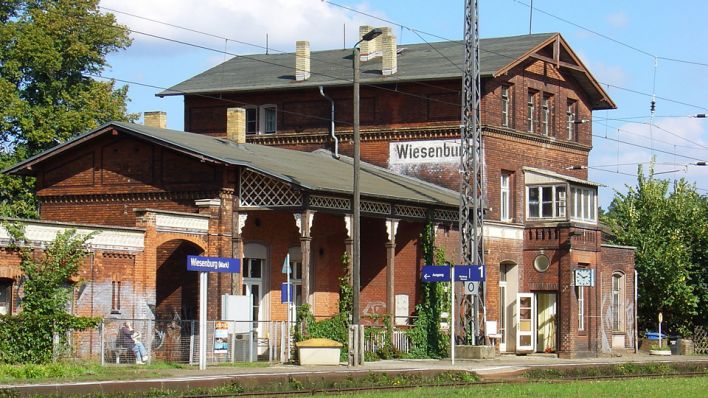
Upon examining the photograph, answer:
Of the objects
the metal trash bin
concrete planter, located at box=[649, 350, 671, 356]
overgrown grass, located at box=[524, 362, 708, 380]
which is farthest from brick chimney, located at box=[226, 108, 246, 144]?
the metal trash bin

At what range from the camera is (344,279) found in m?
41.5

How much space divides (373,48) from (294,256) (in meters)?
11.5

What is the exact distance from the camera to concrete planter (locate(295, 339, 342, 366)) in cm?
3706

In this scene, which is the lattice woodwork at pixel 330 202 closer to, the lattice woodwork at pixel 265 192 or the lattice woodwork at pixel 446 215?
the lattice woodwork at pixel 265 192

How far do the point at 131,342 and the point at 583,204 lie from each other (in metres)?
20.0

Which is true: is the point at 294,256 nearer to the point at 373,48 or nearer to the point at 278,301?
the point at 278,301

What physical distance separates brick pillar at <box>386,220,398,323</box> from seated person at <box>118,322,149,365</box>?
9.47 metres

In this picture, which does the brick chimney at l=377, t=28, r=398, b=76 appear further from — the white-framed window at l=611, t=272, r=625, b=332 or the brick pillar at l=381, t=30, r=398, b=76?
the white-framed window at l=611, t=272, r=625, b=332

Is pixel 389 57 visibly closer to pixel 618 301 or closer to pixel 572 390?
pixel 618 301

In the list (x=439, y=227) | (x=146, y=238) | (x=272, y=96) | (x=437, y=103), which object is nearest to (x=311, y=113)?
(x=272, y=96)

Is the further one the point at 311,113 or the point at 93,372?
the point at 311,113

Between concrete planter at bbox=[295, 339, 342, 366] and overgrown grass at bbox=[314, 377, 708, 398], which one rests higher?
concrete planter at bbox=[295, 339, 342, 366]

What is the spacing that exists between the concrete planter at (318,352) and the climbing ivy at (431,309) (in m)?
6.97

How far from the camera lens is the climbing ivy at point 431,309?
44.3 m
